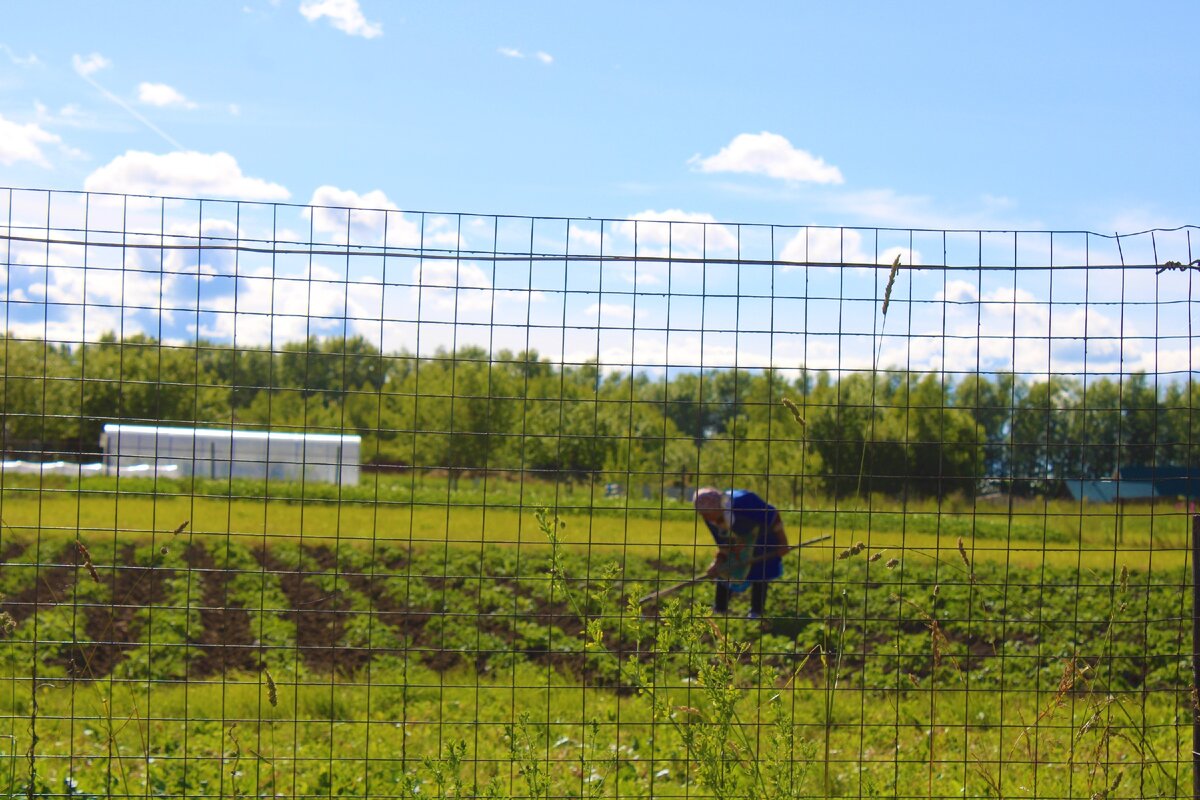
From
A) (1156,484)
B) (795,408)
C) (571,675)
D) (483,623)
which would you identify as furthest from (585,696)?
(483,623)

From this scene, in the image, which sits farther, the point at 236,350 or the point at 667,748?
the point at 667,748

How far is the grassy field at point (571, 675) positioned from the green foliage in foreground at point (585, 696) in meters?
0.03

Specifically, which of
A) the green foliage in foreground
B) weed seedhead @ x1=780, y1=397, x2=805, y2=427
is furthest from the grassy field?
weed seedhead @ x1=780, y1=397, x2=805, y2=427

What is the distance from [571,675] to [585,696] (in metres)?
2.37

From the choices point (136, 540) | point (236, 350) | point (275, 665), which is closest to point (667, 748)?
point (236, 350)

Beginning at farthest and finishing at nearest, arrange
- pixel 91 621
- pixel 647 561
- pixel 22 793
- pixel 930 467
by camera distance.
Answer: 1. pixel 930 467
2. pixel 647 561
3. pixel 91 621
4. pixel 22 793

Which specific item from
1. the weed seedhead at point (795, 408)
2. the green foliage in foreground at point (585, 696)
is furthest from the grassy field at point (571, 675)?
the weed seedhead at point (795, 408)

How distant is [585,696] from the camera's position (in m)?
4.45

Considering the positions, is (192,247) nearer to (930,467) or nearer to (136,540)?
(136,540)

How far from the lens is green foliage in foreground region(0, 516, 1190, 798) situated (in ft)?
10.2

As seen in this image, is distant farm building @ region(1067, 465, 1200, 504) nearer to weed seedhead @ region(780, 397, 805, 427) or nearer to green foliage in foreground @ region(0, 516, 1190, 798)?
green foliage in foreground @ region(0, 516, 1190, 798)

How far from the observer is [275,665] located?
7.01 m

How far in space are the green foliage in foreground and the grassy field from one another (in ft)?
0.09

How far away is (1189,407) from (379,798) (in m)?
3.11
